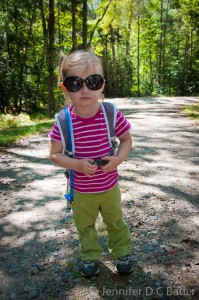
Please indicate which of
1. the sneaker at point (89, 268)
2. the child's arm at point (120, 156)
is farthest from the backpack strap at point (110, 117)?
the sneaker at point (89, 268)

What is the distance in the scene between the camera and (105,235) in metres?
3.42

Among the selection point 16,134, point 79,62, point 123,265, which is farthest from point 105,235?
point 16,134

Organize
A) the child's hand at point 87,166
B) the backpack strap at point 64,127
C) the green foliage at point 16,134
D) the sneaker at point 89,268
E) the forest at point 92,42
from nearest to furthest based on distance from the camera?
the child's hand at point 87,166, the backpack strap at point 64,127, the sneaker at point 89,268, the green foliage at point 16,134, the forest at point 92,42

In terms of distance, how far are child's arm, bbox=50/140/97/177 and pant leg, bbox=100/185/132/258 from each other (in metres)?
0.36

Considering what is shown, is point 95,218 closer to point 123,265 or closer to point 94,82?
point 123,265

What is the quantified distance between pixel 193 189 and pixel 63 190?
2.02 m

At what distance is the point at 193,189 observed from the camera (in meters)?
4.46

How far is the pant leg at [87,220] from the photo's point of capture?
2564 millimetres

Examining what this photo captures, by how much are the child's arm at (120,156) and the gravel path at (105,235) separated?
107 cm

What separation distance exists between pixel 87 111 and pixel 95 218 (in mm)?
964

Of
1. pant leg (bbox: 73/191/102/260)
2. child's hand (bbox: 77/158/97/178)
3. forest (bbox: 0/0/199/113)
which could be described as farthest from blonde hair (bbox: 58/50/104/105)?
pant leg (bbox: 73/191/102/260)

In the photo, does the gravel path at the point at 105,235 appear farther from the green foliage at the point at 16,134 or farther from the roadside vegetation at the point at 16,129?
the roadside vegetation at the point at 16,129

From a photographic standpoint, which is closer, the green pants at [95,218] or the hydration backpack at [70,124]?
the hydration backpack at [70,124]

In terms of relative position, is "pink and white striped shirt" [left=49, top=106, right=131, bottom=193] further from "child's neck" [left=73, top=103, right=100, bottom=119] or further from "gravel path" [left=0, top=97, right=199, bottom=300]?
"gravel path" [left=0, top=97, right=199, bottom=300]
